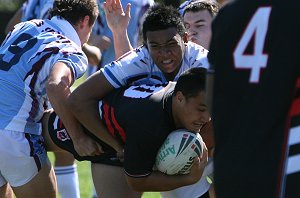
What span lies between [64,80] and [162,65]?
0.58 metres

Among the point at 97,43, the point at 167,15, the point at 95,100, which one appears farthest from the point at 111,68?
the point at 97,43

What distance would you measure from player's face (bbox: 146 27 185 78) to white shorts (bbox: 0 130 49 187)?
101 cm

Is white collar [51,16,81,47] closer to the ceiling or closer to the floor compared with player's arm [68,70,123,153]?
closer to the ceiling

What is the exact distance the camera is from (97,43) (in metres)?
7.11

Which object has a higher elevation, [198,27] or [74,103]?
[198,27]

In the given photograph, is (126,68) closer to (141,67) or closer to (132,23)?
(141,67)

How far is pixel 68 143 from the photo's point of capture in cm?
470

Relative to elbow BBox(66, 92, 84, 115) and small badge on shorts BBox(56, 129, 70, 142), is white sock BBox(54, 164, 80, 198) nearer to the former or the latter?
small badge on shorts BBox(56, 129, 70, 142)

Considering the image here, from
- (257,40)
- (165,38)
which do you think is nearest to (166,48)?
(165,38)

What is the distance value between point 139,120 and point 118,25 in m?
1.35

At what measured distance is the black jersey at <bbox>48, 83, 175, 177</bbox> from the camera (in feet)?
13.0

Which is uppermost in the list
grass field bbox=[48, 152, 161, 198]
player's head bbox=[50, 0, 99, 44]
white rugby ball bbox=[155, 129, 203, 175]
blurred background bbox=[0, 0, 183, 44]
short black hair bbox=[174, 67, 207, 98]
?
player's head bbox=[50, 0, 99, 44]

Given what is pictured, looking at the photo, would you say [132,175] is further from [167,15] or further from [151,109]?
[167,15]

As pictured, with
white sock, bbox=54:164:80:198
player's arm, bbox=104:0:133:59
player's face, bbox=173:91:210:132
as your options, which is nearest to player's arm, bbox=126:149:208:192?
player's face, bbox=173:91:210:132
